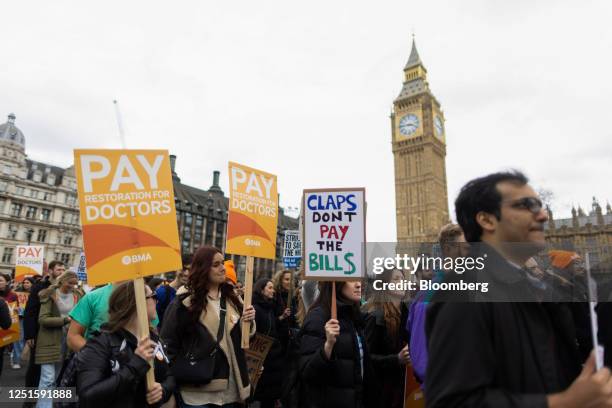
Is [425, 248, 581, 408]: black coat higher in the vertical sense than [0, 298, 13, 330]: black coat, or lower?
higher

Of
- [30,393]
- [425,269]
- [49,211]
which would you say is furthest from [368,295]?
[49,211]

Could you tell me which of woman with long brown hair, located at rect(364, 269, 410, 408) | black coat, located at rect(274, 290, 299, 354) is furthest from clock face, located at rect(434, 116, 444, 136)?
woman with long brown hair, located at rect(364, 269, 410, 408)

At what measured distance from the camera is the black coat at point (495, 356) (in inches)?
49.1

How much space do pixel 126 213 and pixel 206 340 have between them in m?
1.28

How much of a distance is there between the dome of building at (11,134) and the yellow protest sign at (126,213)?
61.1m

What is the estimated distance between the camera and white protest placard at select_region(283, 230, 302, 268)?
919cm

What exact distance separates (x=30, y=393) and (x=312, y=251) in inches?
164

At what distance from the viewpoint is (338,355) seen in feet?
11.1

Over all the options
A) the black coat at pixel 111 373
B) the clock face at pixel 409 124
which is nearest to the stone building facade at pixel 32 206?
the black coat at pixel 111 373

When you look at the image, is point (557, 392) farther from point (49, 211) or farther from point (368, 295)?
point (49, 211)

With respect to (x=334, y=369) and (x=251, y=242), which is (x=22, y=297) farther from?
(x=334, y=369)

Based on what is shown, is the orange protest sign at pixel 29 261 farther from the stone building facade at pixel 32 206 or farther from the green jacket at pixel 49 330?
the stone building facade at pixel 32 206

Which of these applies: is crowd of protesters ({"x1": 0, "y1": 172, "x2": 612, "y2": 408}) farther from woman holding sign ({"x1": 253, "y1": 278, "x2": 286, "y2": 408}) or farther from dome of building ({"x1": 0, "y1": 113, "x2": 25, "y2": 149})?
dome of building ({"x1": 0, "y1": 113, "x2": 25, "y2": 149})

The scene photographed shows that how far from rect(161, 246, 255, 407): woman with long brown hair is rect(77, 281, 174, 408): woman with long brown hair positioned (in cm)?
32
